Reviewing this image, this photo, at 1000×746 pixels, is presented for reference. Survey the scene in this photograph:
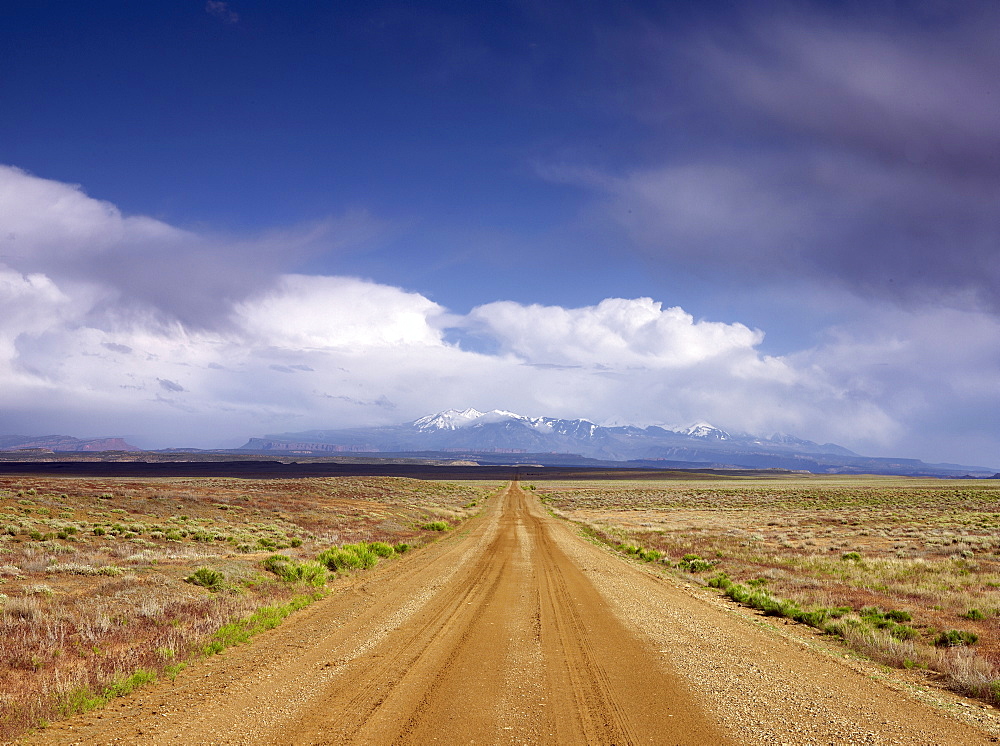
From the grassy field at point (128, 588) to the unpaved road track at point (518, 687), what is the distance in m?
0.87

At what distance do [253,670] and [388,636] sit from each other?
2.70 metres

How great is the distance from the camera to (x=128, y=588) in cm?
1331

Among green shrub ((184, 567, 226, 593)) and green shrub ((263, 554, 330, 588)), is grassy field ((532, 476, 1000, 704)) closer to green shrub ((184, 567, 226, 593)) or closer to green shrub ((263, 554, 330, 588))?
green shrub ((263, 554, 330, 588))

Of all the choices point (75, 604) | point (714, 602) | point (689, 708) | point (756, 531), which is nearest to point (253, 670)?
point (75, 604)

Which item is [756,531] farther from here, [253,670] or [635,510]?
[253,670]

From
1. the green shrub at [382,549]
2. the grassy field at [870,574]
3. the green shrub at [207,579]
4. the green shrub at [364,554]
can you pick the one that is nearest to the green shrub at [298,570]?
the green shrub at [364,554]

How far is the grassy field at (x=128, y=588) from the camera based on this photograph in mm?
8492

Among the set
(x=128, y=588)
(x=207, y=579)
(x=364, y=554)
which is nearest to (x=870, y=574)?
(x=364, y=554)

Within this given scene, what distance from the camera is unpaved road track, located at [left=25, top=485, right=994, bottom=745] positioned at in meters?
6.82

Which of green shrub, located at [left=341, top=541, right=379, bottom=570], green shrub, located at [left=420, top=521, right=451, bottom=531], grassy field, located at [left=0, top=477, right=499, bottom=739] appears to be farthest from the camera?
green shrub, located at [left=420, top=521, right=451, bottom=531]

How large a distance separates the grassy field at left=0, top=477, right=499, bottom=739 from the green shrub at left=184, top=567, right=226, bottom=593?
3 cm

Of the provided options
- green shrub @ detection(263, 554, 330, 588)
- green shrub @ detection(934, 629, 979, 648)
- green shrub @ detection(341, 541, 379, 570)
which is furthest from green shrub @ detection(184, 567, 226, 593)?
green shrub @ detection(934, 629, 979, 648)

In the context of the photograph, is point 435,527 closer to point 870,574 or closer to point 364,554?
point 364,554

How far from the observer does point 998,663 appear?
389 inches
